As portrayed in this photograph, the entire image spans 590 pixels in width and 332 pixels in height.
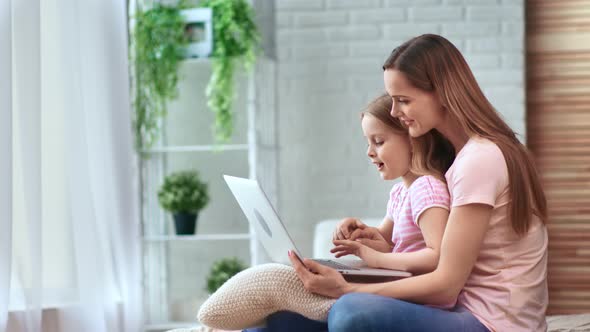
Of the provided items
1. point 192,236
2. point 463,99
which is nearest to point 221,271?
point 192,236

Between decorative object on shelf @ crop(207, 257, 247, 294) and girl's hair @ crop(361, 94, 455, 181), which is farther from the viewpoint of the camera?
decorative object on shelf @ crop(207, 257, 247, 294)

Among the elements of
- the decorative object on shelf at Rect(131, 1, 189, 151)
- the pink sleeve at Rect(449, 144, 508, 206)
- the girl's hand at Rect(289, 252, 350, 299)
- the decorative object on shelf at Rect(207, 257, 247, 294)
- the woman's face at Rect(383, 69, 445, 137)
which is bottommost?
the decorative object on shelf at Rect(207, 257, 247, 294)

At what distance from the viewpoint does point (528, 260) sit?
6.18ft

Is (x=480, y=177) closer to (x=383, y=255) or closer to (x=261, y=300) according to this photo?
(x=383, y=255)

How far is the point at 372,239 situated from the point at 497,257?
0.45m

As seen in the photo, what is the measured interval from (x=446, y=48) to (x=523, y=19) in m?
2.29

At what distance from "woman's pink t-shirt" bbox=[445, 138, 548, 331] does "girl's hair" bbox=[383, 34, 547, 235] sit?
0.03 m

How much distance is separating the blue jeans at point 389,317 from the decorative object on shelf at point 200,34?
2.36 meters

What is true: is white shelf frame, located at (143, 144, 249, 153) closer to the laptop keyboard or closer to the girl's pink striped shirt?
the girl's pink striped shirt

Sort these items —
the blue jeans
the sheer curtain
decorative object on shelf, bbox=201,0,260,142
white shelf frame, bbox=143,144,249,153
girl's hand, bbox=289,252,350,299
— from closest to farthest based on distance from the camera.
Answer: the blue jeans
girl's hand, bbox=289,252,350,299
the sheer curtain
decorative object on shelf, bbox=201,0,260,142
white shelf frame, bbox=143,144,249,153

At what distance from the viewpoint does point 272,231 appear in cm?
192

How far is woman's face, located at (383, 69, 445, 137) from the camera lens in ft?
6.22

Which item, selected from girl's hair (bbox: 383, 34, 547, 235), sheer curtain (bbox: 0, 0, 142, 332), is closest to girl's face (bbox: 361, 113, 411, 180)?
girl's hair (bbox: 383, 34, 547, 235)

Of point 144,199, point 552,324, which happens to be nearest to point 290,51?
point 144,199
